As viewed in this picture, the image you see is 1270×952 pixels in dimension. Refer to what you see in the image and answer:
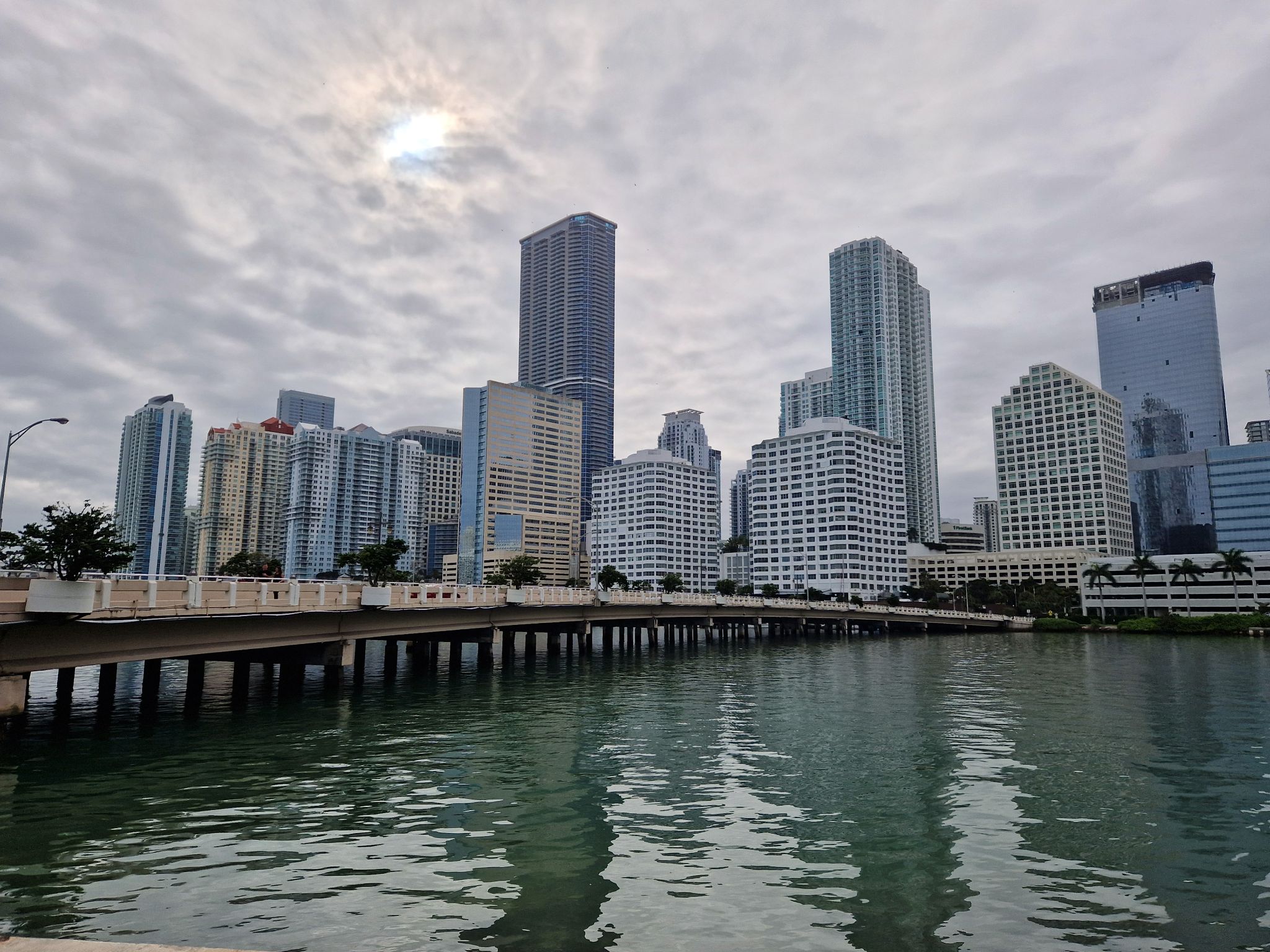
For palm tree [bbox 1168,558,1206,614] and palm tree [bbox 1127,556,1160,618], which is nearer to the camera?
palm tree [bbox 1168,558,1206,614]

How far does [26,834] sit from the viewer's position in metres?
18.4

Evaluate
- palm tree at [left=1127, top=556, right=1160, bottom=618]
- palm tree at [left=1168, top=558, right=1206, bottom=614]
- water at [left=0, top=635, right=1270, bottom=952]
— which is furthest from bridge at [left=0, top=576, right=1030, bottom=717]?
palm tree at [left=1127, top=556, right=1160, bottom=618]

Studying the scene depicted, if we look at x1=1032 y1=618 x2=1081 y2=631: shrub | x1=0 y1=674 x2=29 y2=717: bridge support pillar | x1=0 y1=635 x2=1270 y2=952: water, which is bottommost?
x1=1032 y1=618 x2=1081 y2=631: shrub

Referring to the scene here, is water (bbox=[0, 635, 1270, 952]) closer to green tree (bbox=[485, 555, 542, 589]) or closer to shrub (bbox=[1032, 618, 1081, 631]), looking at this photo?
green tree (bbox=[485, 555, 542, 589])

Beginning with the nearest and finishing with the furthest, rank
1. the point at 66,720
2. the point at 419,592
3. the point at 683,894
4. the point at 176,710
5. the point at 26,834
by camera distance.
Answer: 1. the point at 683,894
2. the point at 26,834
3. the point at 66,720
4. the point at 176,710
5. the point at 419,592

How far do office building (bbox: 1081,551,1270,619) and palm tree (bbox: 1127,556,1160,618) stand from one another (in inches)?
12.3

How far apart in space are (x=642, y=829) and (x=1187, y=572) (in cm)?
20403

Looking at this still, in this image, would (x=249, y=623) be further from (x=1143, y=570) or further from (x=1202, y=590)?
(x=1202, y=590)

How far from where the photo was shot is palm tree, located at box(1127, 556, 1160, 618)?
630ft

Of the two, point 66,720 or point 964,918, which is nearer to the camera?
point 964,918

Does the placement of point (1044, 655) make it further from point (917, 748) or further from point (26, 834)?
point (26, 834)

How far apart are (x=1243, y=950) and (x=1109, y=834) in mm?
6773

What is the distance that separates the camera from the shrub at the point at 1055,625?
171 m

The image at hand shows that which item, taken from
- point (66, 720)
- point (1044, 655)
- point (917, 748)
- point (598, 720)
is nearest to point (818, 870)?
point (917, 748)
